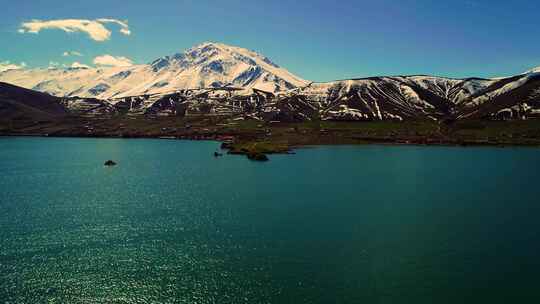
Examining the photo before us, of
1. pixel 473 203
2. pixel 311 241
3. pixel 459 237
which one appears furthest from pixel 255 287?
pixel 473 203

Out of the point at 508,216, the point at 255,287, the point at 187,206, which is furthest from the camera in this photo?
the point at 187,206

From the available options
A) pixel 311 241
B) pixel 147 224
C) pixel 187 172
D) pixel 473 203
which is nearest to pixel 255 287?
pixel 311 241

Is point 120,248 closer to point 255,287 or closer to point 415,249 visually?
point 255,287

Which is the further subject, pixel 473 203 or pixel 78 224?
pixel 473 203

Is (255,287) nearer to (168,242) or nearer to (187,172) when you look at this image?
(168,242)

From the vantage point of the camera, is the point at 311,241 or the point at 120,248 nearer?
the point at 120,248

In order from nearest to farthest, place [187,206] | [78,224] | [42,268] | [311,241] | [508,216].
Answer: [42,268], [311,241], [78,224], [508,216], [187,206]
